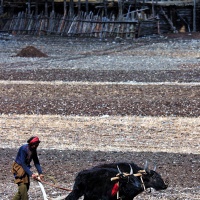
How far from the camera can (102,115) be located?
20906 mm

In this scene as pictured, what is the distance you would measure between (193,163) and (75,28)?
37.1m

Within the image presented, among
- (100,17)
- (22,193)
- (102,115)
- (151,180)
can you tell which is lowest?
(100,17)

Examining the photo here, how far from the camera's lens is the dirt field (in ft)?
46.8

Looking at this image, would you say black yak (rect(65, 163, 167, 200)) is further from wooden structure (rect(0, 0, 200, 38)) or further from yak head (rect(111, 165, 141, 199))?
wooden structure (rect(0, 0, 200, 38))

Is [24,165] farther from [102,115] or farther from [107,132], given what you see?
[102,115]

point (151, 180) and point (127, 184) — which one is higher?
point (127, 184)

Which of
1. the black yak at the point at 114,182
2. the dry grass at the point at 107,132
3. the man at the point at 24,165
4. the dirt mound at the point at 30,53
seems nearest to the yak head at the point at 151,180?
the black yak at the point at 114,182

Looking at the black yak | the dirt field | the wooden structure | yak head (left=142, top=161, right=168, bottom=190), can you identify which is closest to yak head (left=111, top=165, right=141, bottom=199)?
the black yak

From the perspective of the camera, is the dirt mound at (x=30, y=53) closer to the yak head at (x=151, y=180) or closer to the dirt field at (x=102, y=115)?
the dirt field at (x=102, y=115)

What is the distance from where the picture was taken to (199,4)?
53.2m

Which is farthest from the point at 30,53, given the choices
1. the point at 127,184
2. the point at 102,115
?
the point at 127,184

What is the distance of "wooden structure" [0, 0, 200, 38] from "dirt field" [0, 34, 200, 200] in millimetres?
12049

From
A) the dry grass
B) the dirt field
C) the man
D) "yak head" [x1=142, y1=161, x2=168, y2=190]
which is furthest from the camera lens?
the dry grass

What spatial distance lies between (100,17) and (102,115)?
30473 millimetres
